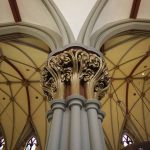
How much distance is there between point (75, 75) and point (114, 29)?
A: 270 cm

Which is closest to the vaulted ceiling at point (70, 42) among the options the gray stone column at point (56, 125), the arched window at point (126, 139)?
the arched window at point (126, 139)

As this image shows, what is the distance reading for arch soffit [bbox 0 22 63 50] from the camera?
312 inches

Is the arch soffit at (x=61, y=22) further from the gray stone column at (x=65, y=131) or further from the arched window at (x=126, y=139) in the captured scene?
the arched window at (x=126, y=139)

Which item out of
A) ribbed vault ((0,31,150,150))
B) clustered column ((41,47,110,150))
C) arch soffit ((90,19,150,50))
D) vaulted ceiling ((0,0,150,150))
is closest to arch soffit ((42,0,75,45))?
vaulted ceiling ((0,0,150,150))

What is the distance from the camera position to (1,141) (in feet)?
48.7

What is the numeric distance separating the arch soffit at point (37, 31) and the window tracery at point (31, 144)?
282 inches

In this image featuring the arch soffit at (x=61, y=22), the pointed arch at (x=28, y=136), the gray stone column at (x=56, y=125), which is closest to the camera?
the gray stone column at (x=56, y=125)

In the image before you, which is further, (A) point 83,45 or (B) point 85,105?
(A) point 83,45

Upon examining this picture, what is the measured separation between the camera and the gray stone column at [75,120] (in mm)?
4934

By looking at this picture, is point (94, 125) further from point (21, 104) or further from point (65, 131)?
point (21, 104)

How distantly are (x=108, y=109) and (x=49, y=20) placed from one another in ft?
23.3

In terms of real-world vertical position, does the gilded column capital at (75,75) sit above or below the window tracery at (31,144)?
below

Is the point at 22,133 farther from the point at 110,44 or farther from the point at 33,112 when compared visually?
the point at 110,44

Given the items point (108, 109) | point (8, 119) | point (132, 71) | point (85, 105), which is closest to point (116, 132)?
point (108, 109)
